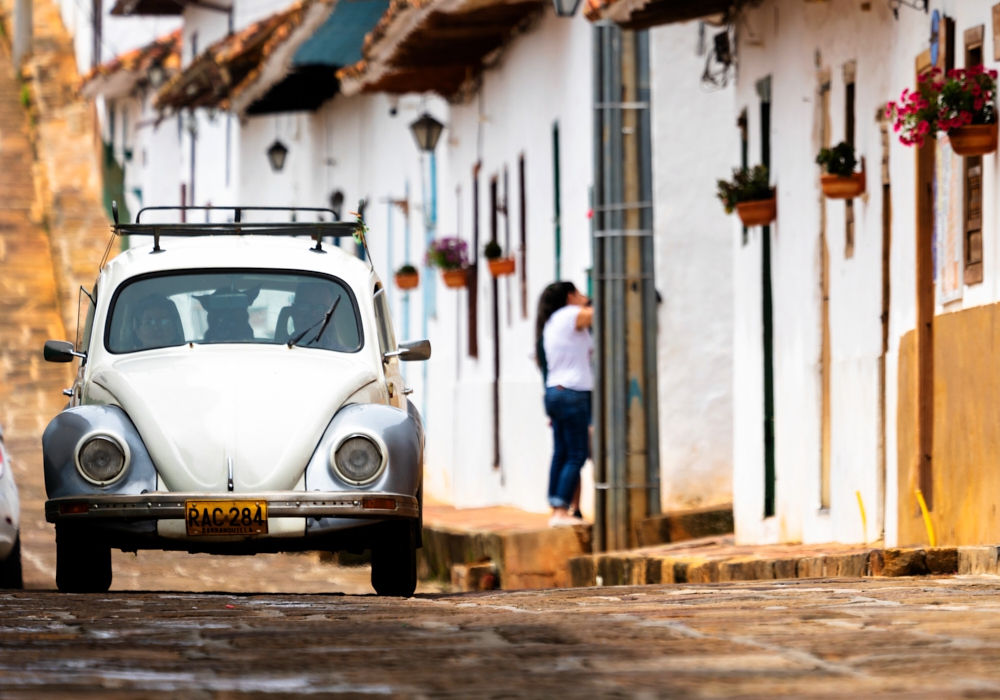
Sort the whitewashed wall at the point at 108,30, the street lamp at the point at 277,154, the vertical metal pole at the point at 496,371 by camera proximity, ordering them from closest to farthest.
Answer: the vertical metal pole at the point at 496,371, the street lamp at the point at 277,154, the whitewashed wall at the point at 108,30

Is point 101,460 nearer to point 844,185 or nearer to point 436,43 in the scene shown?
point 844,185

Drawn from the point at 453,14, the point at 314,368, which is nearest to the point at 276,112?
the point at 453,14

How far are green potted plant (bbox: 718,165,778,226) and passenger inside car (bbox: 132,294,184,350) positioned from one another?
5.19 meters

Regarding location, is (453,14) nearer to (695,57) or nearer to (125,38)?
(695,57)

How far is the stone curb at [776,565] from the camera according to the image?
929cm

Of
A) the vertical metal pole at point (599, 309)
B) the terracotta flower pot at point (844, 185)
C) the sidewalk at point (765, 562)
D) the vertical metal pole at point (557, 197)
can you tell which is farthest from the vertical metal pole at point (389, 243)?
the terracotta flower pot at point (844, 185)

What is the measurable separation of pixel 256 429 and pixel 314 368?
62 centimetres

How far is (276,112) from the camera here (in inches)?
1296

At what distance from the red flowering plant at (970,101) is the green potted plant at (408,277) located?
55.5 ft

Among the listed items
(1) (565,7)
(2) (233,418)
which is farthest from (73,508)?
(1) (565,7)

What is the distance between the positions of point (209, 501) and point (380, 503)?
79cm

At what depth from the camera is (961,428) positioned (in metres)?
10.1

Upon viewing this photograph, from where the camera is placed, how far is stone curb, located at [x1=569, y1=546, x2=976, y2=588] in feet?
30.5

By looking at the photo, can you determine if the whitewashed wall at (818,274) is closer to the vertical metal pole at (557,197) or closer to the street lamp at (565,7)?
the street lamp at (565,7)
